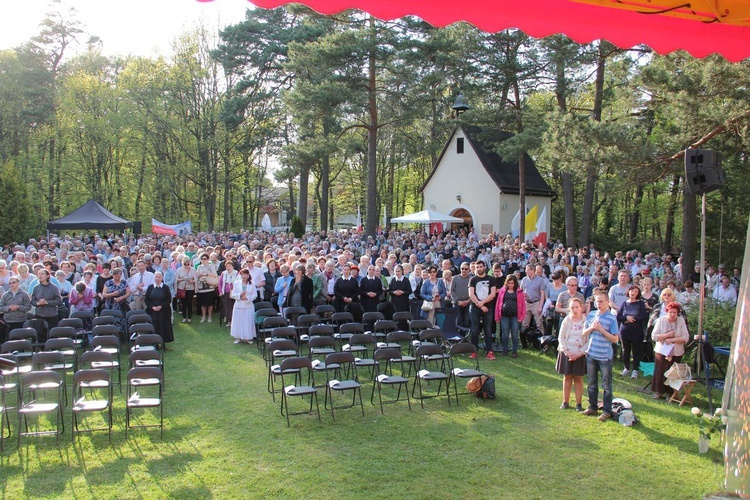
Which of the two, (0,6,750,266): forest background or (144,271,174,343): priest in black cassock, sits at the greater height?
(0,6,750,266): forest background

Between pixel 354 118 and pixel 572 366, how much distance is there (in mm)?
22811

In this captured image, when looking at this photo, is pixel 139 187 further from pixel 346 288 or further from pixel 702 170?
pixel 702 170

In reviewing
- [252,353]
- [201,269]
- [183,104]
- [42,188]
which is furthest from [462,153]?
[42,188]

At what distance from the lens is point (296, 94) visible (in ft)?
67.2

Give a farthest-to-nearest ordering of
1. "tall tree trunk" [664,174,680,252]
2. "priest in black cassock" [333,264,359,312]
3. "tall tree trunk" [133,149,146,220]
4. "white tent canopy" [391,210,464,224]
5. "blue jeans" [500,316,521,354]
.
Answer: "tall tree trunk" [133,149,146,220] < "tall tree trunk" [664,174,680,252] < "white tent canopy" [391,210,464,224] < "priest in black cassock" [333,264,359,312] < "blue jeans" [500,316,521,354]

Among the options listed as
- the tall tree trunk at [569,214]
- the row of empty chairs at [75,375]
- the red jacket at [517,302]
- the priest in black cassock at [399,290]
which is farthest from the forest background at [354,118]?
the row of empty chairs at [75,375]

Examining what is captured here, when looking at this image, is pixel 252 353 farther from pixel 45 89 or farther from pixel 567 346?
pixel 45 89

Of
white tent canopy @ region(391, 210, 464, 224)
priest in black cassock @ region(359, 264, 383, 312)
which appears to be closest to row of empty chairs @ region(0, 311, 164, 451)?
priest in black cassock @ region(359, 264, 383, 312)

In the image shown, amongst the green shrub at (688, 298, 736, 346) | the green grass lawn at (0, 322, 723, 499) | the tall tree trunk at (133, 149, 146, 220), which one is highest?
the tall tree trunk at (133, 149, 146, 220)

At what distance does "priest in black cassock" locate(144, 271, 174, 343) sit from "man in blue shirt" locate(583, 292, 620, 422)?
744cm

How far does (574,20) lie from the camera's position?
318 cm

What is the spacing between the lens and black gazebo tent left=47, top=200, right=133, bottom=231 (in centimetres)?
2228

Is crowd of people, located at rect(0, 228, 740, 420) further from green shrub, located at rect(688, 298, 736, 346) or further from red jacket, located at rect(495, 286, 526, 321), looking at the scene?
green shrub, located at rect(688, 298, 736, 346)

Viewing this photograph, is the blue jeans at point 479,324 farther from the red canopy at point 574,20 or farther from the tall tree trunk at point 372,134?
the tall tree trunk at point 372,134
